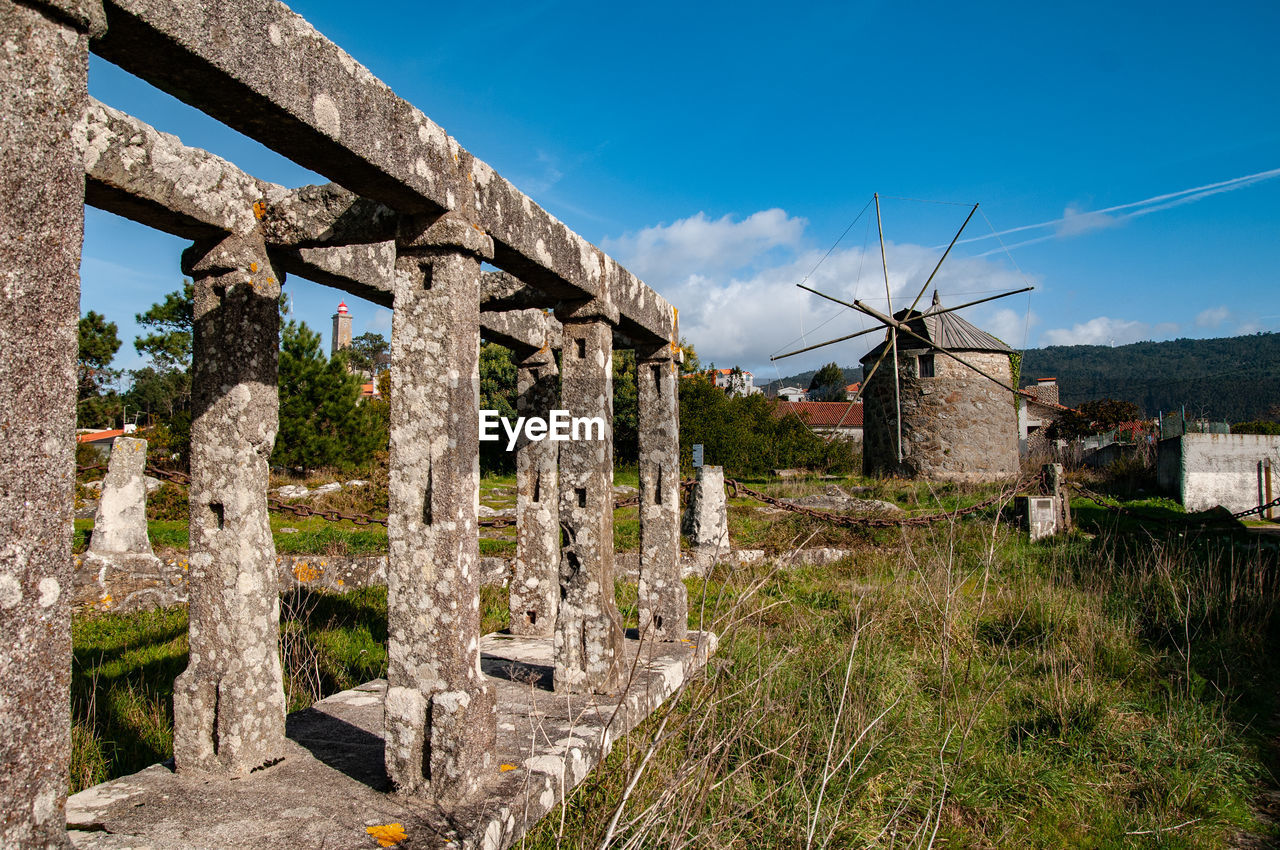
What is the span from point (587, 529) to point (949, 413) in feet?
59.4

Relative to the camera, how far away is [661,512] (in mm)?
5895

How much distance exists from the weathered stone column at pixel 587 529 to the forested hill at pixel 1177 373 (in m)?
52.0

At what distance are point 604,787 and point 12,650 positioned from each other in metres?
2.60

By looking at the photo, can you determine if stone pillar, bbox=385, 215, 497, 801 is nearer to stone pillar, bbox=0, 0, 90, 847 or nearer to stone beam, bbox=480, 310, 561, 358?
stone pillar, bbox=0, 0, 90, 847

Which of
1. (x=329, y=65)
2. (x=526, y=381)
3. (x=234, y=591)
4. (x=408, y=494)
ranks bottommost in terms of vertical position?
(x=234, y=591)

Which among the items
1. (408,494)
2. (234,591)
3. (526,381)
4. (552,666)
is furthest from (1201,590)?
(234,591)

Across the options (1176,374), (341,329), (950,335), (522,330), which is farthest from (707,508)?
(1176,374)

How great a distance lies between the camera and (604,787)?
12.0ft

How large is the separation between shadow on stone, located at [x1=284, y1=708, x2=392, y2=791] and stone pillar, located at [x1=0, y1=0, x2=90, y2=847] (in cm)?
158

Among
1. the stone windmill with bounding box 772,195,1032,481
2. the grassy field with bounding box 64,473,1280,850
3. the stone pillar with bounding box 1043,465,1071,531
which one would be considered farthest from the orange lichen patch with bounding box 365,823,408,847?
the stone windmill with bounding box 772,195,1032,481

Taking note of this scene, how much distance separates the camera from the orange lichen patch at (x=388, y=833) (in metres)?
2.72

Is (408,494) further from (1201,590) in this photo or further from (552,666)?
(1201,590)

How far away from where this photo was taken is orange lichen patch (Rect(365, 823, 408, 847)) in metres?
2.72

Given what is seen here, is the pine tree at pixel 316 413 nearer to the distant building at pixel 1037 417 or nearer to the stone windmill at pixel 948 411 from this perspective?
the stone windmill at pixel 948 411
